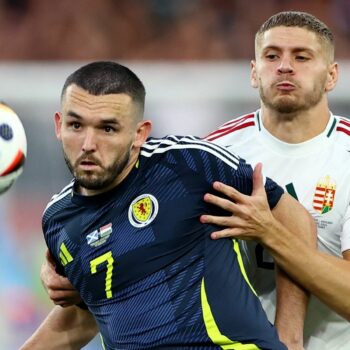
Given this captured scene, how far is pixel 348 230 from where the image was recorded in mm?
4051

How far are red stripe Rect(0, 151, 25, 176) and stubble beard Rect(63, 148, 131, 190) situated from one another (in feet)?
0.55

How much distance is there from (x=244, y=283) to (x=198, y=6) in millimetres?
5812

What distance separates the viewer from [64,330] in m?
4.40

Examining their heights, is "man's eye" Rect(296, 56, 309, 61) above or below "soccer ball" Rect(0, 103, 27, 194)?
above

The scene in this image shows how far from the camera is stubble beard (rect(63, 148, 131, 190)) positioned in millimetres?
3652

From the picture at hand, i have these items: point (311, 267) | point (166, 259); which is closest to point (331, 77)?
point (311, 267)

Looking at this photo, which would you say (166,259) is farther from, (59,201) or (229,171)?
(59,201)

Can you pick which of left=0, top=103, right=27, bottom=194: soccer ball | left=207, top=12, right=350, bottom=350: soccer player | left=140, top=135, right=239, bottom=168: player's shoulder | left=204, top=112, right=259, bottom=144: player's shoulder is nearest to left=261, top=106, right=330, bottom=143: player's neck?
left=207, top=12, right=350, bottom=350: soccer player

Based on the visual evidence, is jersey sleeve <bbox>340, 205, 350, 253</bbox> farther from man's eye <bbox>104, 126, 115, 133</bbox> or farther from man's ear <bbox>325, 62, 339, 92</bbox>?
man's eye <bbox>104, 126, 115, 133</bbox>

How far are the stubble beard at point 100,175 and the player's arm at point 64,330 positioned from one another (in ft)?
2.89

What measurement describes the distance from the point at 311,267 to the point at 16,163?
46.1 inches

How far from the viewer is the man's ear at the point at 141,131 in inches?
148

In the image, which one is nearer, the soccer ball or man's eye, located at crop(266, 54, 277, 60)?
the soccer ball

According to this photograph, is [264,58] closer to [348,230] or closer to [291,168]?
[291,168]
